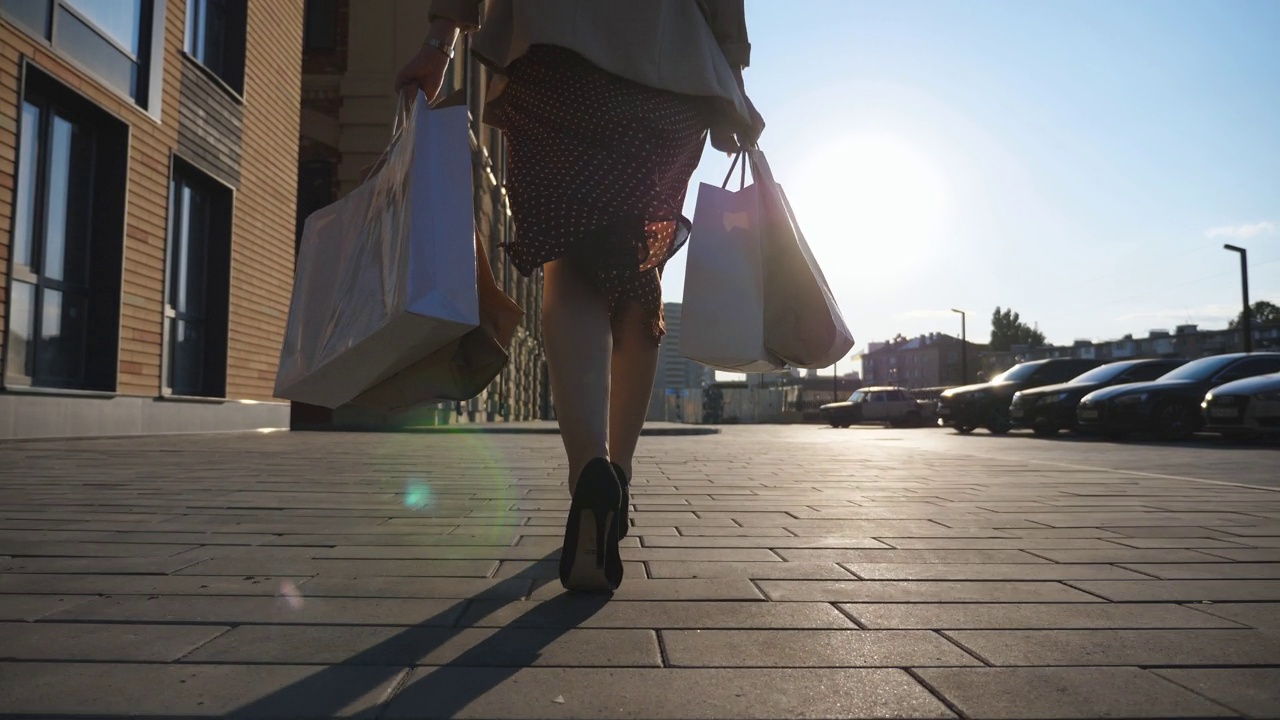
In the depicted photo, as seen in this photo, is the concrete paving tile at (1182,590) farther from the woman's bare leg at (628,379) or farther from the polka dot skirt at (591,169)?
the polka dot skirt at (591,169)

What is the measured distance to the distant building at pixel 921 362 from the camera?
12756 cm

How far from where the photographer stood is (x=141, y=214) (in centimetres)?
934

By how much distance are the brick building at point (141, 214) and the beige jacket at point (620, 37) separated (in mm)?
6836

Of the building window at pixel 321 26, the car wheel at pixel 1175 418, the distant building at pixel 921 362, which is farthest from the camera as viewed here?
the distant building at pixel 921 362

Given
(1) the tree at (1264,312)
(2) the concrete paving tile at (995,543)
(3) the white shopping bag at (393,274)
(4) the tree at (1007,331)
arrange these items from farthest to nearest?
(4) the tree at (1007,331) → (1) the tree at (1264,312) → (2) the concrete paving tile at (995,543) → (3) the white shopping bag at (393,274)

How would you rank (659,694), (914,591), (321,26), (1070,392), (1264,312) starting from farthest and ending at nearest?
(1264,312) < (321,26) < (1070,392) < (914,591) < (659,694)

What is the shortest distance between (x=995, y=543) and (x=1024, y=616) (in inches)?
37.8

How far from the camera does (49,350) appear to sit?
815 cm

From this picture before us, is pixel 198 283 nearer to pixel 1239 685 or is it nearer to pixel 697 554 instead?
pixel 697 554

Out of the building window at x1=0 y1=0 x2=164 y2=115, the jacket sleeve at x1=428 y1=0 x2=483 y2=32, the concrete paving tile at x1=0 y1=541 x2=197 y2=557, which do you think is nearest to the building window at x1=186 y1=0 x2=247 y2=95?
the building window at x1=0 y1=0 x2=164 y2=115

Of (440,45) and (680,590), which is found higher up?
(440,45)

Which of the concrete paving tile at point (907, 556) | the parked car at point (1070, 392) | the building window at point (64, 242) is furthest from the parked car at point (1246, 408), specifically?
the building window at point (64, 242)

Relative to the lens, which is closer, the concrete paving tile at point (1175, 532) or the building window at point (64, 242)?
the concrete paving tile at point (1175, 532)

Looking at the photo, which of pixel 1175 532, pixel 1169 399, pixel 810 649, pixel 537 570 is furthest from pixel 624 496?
pixel 1169 399
